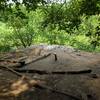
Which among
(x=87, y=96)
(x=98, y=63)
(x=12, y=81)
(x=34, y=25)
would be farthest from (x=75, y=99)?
(x=34, y=25)

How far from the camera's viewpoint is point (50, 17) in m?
8.20

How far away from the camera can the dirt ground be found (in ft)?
16.5

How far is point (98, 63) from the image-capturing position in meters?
7.89

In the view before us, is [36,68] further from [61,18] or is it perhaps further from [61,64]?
[61,18]

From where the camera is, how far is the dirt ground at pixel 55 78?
5.03 metres

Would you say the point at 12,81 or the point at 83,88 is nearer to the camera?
the point at 83,88

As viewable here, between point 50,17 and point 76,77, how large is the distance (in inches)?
106

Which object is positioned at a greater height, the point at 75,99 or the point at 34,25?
the point at 34,25

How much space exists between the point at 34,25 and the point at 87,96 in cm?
1095

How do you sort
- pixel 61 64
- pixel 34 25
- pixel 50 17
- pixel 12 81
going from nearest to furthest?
pixel 12 81, pixel 61 64, pixel 50 17, pixel 34 25

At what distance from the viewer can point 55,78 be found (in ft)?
20.0

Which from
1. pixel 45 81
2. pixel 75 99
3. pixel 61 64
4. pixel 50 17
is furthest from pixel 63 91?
pixel 50 17

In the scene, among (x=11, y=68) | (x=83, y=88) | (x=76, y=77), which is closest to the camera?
(x=83, y=88)

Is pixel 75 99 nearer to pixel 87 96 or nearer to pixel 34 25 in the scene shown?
pixel 87 96
